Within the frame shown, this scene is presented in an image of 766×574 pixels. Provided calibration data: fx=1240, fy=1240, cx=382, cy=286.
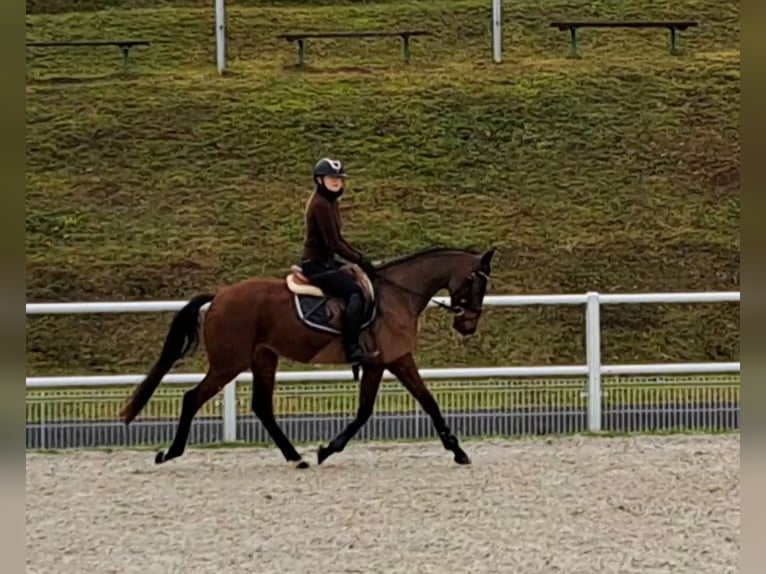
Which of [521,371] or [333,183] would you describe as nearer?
[333,183]

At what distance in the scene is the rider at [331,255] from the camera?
7996mm

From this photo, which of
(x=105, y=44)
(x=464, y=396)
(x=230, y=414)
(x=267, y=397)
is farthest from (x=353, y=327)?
(x=105, y=44)

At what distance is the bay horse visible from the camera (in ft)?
26.7

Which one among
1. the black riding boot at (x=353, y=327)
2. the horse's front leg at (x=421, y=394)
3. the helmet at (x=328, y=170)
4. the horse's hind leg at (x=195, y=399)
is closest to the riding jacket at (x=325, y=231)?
the helmet at (x=328, y=170)

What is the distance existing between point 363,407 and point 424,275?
987 millimetres

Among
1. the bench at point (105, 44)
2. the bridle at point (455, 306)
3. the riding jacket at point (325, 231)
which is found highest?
the bench at point (105, 44)

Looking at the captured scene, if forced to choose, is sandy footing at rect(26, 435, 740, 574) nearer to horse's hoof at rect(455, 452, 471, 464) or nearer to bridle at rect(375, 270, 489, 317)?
horse's hoof at rect(455, 452, 471, 464)

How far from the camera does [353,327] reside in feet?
26.3

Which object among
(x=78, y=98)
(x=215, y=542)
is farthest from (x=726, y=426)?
(x=78, y=98)

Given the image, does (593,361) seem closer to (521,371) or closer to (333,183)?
(521,371)

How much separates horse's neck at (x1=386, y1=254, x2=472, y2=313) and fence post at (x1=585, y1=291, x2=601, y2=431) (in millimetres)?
1601

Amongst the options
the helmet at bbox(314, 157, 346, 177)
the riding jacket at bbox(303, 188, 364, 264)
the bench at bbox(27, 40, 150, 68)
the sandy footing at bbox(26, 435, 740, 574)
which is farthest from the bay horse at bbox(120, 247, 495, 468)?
the bench at bbox(27, 40, 150, 68)

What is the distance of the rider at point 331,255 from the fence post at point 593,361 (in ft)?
7.50

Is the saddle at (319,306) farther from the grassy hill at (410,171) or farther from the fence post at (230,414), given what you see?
the grassy hill at (410,171)
